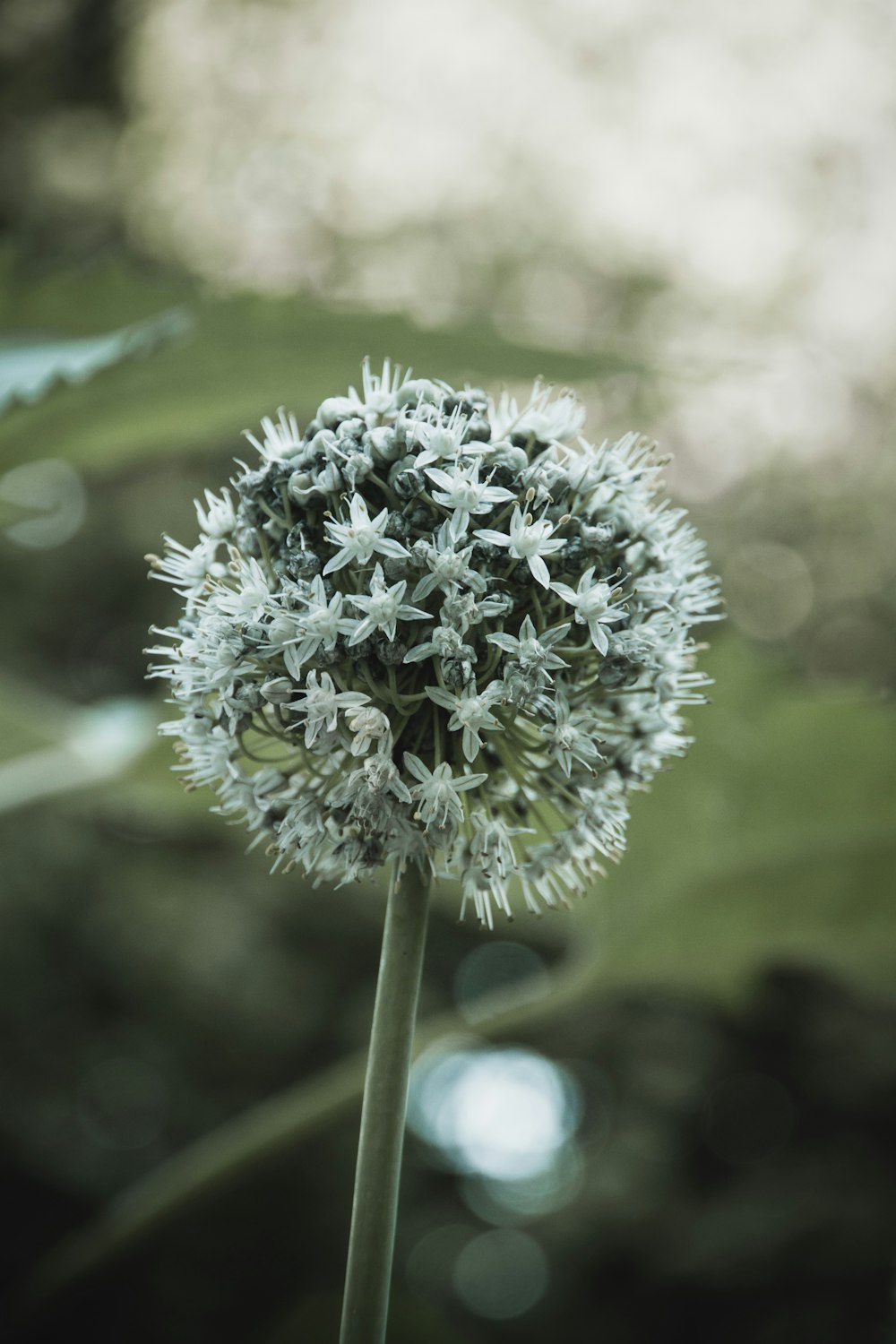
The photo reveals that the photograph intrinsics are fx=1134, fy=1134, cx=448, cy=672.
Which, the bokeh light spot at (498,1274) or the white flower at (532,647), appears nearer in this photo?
the white flower at (532,647)

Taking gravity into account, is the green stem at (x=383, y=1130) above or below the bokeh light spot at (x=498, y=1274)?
below

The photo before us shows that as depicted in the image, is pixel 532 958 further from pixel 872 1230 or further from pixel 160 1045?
pixel 872 1230

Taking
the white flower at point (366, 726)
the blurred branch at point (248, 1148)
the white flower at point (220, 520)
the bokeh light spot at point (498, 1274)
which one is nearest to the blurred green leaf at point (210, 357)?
the white flower at point (220, 520)

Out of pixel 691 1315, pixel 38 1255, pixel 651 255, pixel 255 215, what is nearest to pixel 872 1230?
pixel 691 1315

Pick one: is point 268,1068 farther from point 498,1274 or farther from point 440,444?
point 440,444

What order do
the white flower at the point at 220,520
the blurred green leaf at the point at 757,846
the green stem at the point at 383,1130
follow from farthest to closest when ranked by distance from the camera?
the blurred green leaf at the point at 757,846, the white flower at the point at 220,520, the green stem at the point at 383,1130

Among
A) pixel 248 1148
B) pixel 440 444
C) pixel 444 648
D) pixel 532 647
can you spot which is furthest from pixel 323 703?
pixel 248 1148

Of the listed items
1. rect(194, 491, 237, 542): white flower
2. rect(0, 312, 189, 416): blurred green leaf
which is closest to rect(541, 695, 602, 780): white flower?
rect(194, 491, 237, 542): white flower

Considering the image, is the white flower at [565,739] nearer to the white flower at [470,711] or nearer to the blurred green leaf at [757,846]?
the white flower at [470,711]
